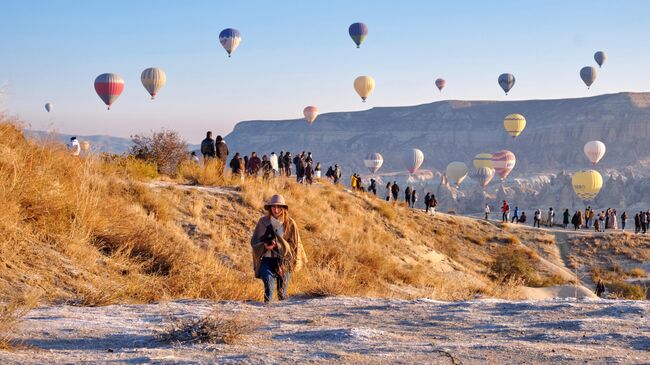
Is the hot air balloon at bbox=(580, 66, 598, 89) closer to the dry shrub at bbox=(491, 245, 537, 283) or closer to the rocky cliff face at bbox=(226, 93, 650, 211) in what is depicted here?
the rocky cliff face at bbox=(226, 93, 650, 211)

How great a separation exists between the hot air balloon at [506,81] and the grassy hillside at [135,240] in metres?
78.4

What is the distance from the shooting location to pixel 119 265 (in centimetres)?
1017

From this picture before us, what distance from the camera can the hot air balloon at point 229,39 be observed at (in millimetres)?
59000

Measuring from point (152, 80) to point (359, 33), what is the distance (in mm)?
22757

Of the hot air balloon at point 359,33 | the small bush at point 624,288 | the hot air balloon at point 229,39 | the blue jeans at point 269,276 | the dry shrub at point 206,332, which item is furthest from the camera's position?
the hot air balloon at point 359,33

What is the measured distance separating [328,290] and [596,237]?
1403 inches

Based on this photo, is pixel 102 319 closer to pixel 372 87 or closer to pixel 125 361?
pixel 125 361

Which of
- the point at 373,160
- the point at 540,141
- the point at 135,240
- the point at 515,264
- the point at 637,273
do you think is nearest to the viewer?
the point at 135,240

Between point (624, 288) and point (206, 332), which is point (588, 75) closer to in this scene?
point (624, 288)

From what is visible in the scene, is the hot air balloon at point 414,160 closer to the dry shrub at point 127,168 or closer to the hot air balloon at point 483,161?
the hot air balloon at point 483,161

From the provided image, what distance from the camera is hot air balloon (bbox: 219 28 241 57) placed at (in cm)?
5900

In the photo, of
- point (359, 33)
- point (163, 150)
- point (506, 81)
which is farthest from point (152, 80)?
point (506, 81)

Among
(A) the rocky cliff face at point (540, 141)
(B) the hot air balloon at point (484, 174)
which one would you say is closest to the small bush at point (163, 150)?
(B) the hot air balloon at point (484, 174)

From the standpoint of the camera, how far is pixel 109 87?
5112 centimetres
